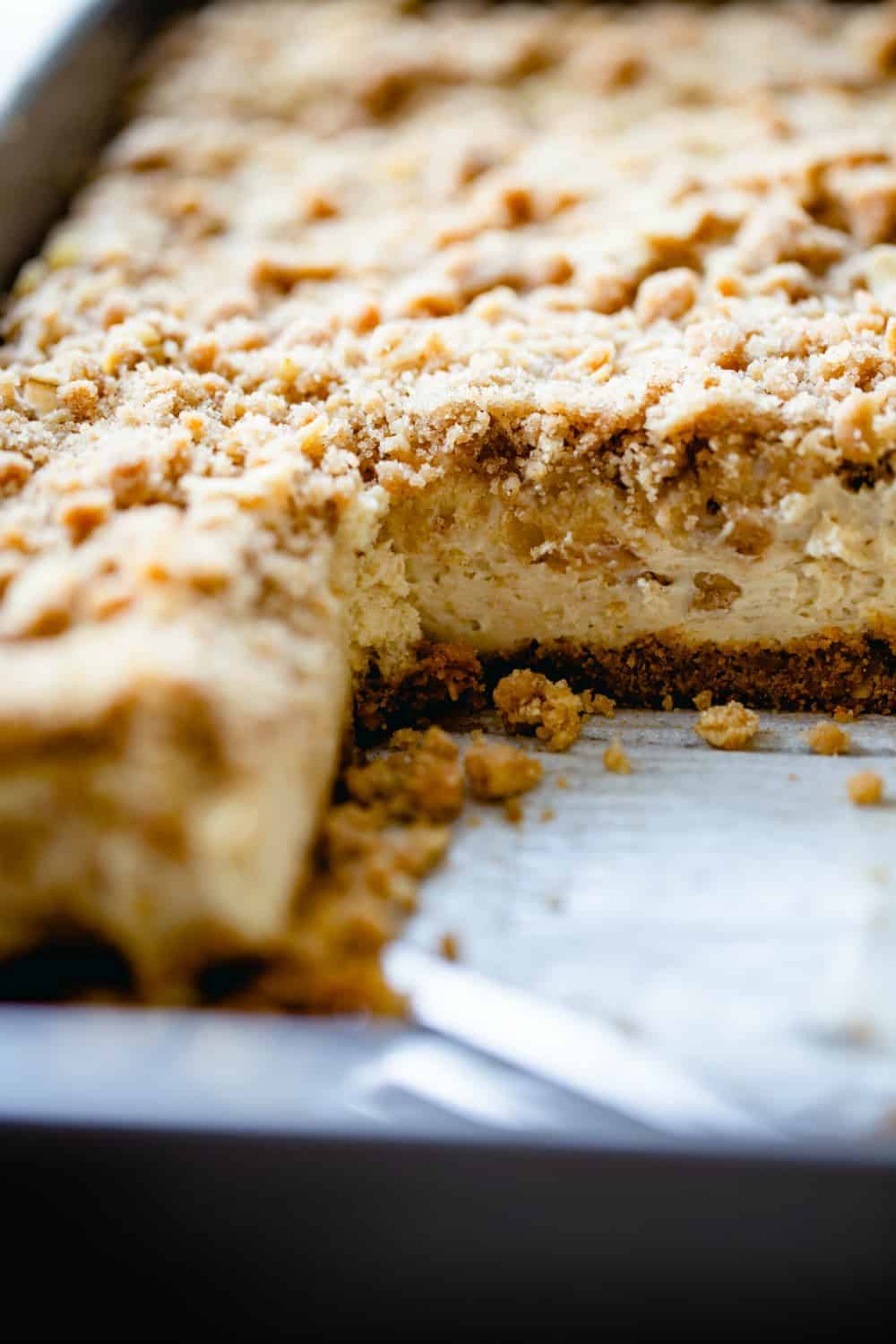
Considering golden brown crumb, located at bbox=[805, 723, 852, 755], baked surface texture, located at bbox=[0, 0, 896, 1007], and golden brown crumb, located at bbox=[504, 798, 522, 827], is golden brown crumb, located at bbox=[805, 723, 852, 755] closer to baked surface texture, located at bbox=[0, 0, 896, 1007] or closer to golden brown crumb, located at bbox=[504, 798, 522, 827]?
baked surface texture, located at bbox=[0, 0, 896, 1007]

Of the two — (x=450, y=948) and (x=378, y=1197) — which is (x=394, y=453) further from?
(x=378, y=1197)

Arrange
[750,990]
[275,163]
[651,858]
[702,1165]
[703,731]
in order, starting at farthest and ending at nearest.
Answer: [275,163]
[703,731]
[651,858]
[750,990]
[702,1165]

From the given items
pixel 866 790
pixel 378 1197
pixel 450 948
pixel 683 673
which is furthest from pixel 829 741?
pixel 378 1197

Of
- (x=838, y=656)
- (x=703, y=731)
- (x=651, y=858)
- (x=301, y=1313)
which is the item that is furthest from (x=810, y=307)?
(x=301, y=1313)

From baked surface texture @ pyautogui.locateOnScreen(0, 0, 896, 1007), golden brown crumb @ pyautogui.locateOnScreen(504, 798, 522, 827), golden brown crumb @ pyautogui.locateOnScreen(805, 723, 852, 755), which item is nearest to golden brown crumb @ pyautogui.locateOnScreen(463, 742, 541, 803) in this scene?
golden brown crumb @ pyautogui.locateOnScreen(504, 798, 522, 827)

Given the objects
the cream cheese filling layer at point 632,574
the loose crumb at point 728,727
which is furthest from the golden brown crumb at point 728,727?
the cream cheese filling layer at point 632,574

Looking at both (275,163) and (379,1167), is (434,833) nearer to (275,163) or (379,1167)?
(379,1167)
